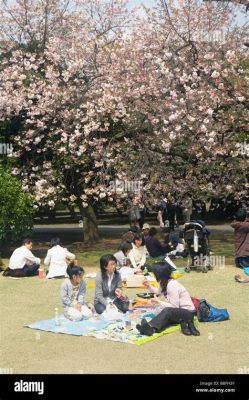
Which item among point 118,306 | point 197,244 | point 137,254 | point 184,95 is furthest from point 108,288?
point 184,95

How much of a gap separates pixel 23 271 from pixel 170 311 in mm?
6507

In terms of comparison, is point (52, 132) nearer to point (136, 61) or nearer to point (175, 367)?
point (136, 61)

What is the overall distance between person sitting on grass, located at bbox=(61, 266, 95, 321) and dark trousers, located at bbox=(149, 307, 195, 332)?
1.45 metres

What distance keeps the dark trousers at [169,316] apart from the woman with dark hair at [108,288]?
1.31m

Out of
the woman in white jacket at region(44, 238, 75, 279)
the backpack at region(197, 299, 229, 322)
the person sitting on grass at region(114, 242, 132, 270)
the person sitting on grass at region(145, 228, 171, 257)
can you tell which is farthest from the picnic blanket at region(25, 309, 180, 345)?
the person sitting on grass at region(145, 228, 171, 257)

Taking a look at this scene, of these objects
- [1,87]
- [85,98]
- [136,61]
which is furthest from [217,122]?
[1,87]

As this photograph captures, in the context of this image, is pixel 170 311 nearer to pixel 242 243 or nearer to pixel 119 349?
pixel 119 349

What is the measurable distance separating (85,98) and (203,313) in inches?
478

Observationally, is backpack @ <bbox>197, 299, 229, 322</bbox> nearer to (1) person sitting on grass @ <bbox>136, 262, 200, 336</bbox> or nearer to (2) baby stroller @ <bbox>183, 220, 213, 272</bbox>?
(1) person sitting on grass @ <bbox>136, 262, 200, 336</bbox>

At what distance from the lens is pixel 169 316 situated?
30.0 ft

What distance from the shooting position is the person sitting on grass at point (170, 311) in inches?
353

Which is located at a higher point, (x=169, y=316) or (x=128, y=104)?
(x=128, y=104)

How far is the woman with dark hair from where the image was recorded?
33.7 feet

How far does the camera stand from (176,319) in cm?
925
